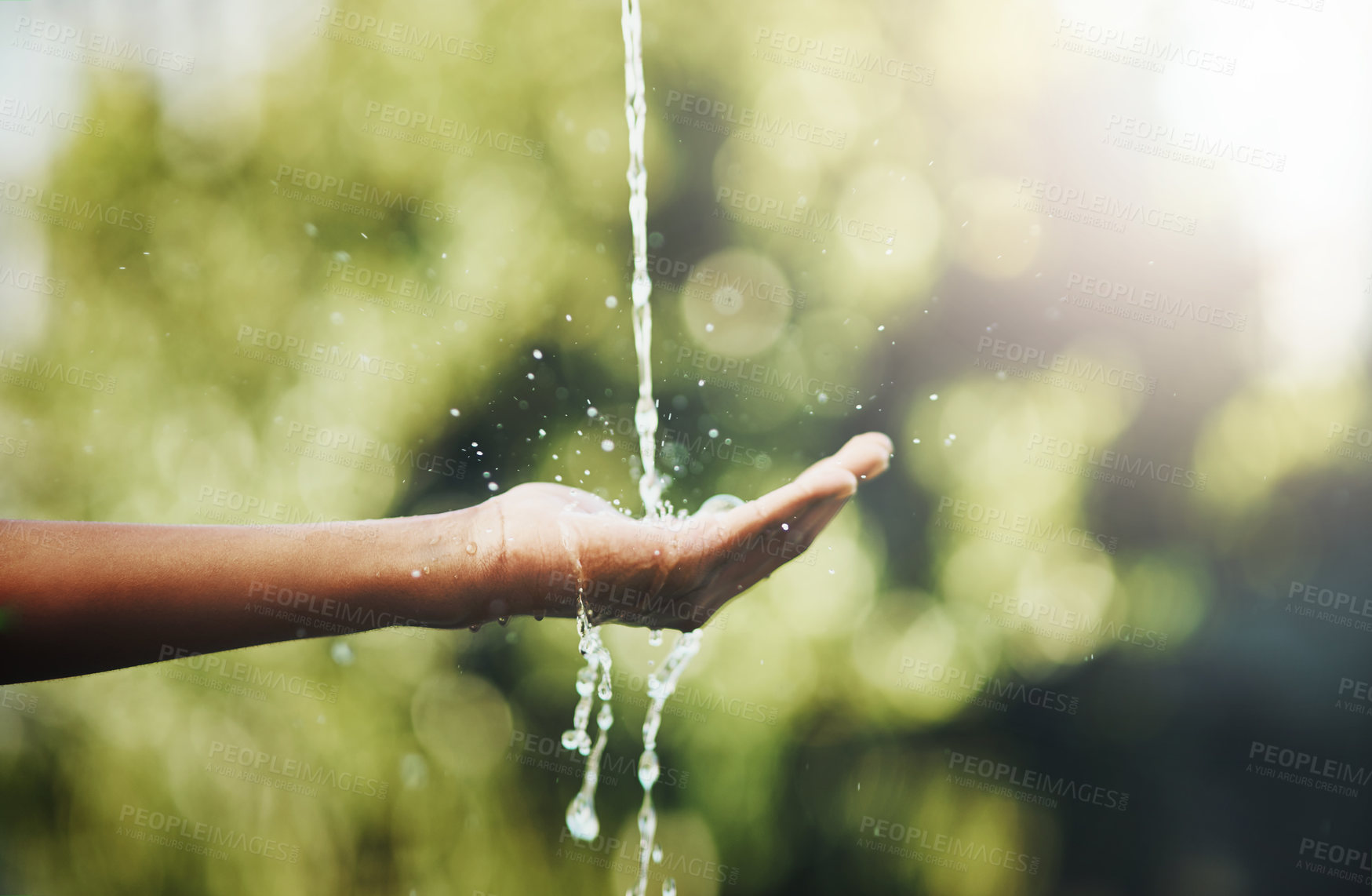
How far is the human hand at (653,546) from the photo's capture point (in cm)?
127

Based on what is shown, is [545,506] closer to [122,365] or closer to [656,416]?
[656,416]

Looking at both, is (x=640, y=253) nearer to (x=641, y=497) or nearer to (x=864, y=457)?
(x=641, y=497)

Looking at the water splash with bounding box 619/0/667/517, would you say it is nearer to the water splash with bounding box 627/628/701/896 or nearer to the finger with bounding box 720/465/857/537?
the water splash with bounding box 627/628/701/896

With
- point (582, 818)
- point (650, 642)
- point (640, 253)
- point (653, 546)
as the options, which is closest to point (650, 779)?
point (582, 818)

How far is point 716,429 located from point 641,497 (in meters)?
0.48

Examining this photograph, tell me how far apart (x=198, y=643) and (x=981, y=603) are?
3.05 metres

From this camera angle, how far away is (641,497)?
3152mm

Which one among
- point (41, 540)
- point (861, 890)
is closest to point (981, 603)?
point (861, 890)

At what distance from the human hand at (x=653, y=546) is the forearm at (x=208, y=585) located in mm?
85

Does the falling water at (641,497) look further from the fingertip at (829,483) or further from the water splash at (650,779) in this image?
the fingertip at (829,483)

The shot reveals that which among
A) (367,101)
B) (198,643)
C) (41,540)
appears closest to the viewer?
(41,540)

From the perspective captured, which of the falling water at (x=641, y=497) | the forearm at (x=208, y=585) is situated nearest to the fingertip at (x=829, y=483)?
the forearm at (x=208, y=585)

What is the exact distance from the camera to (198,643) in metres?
1.31

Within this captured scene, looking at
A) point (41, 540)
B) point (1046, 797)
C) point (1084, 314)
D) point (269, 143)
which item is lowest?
point (1046, 797)
